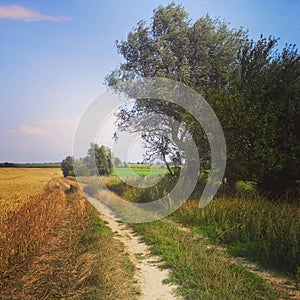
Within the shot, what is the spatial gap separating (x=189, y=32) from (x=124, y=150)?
9.74 m

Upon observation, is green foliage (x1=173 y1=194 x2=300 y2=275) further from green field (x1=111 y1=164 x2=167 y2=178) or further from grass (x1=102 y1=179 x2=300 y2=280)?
green field (x1=111 y1=164 x2=167 y2=178)

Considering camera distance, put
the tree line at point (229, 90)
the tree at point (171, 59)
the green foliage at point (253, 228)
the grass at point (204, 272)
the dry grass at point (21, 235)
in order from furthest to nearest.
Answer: the tree at point (171, 59)
the tree line at point (229, 90)
the green foliage at point (253, 228)
the dry grass at point (21, 235)
the grass at point (204, 272)

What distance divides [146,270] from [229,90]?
12.4 m

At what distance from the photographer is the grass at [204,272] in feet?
16.6

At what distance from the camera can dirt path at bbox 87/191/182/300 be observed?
17.3ft

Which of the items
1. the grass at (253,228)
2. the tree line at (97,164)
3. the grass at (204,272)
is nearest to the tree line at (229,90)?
the grass at (253,228)

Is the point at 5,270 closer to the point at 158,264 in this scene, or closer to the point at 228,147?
the point at 158,264

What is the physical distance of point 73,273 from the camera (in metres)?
5.84

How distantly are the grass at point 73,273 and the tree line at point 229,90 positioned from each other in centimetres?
866

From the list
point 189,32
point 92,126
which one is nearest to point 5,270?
point 92,126

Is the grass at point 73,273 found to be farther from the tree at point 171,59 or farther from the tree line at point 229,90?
the tree at point 171,59

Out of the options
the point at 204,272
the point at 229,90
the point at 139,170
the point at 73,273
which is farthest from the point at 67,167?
the point at 204,272

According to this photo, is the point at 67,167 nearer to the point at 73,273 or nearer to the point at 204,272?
the point at 73,273

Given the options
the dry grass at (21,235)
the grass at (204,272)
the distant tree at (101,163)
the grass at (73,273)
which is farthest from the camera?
the distant tree at (101,163)
